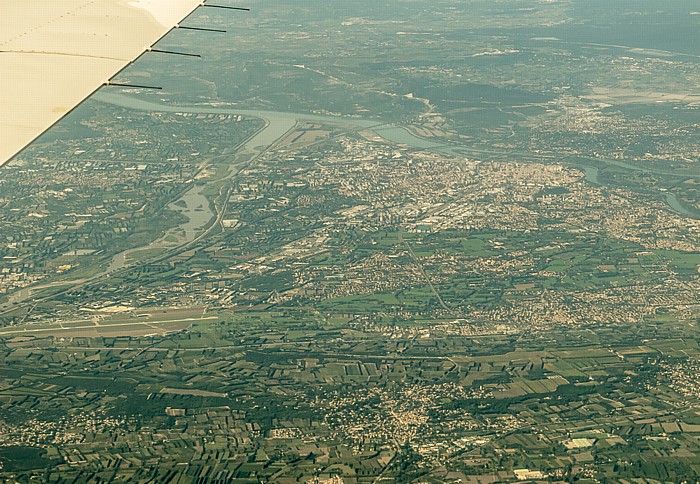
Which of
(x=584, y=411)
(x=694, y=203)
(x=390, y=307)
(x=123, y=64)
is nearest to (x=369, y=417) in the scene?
(x=584, y=411)

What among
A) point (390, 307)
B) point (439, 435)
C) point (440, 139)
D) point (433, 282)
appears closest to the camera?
point (439, 435)

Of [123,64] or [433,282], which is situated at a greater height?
[123,64]

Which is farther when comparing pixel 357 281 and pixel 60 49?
pixel 357 281

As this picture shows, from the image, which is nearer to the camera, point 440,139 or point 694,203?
point 694,203

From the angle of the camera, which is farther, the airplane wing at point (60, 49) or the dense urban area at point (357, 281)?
the dense urban area at point (357, 281)

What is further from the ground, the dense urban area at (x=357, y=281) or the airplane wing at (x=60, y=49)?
the airplane wing at (x=60, y=49)

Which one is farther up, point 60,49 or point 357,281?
point 60,49

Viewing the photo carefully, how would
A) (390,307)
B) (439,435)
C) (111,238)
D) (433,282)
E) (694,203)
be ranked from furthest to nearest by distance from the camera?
1. (694,203)
2. (111,238)
3. (433,282)
4. (390,307)
5. (439,435)

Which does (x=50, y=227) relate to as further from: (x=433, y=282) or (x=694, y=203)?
(x=694, y=203)
